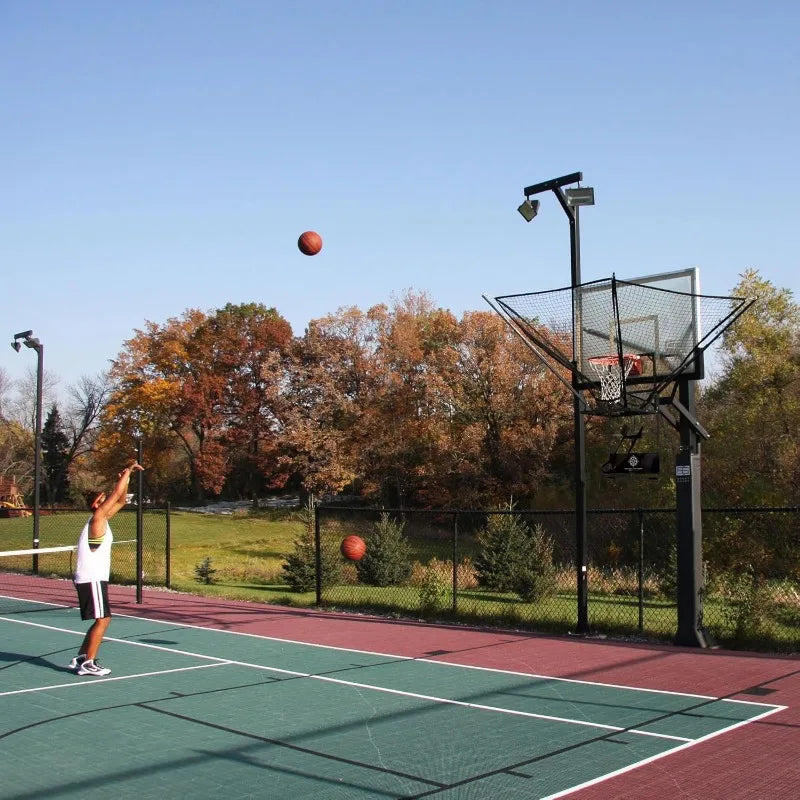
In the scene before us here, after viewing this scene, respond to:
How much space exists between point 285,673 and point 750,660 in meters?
5.95

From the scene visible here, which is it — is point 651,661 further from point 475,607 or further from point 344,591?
point 344,591

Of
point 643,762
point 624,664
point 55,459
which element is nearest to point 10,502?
point 55,459

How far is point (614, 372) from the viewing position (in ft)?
42.6

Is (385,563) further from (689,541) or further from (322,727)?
(322,727)

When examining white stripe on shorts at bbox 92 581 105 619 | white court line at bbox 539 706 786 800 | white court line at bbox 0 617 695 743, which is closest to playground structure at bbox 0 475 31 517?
white court line at bbox 0 617 695 743

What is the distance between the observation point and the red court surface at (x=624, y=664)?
640 cm

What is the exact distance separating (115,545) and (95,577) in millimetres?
24009

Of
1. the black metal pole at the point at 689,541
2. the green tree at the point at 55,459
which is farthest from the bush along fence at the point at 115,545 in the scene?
the green tree at the point at 55,459

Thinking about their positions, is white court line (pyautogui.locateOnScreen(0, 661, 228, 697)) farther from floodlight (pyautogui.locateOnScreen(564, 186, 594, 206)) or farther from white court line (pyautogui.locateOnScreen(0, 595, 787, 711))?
Answer: floodlight (pyautogui.locateOnScreen(564, 186, 594, 206))

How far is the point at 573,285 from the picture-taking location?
14.1 meters

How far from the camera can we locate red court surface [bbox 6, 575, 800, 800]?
21.0ft

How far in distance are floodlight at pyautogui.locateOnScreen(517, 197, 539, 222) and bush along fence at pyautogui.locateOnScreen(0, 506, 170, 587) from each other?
1041cm

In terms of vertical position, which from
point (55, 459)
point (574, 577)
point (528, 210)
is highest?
point (528, 210)

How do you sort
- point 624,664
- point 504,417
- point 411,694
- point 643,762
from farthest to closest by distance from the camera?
point 504,417 → point 624,664 → point 411,694 → point 643,762
